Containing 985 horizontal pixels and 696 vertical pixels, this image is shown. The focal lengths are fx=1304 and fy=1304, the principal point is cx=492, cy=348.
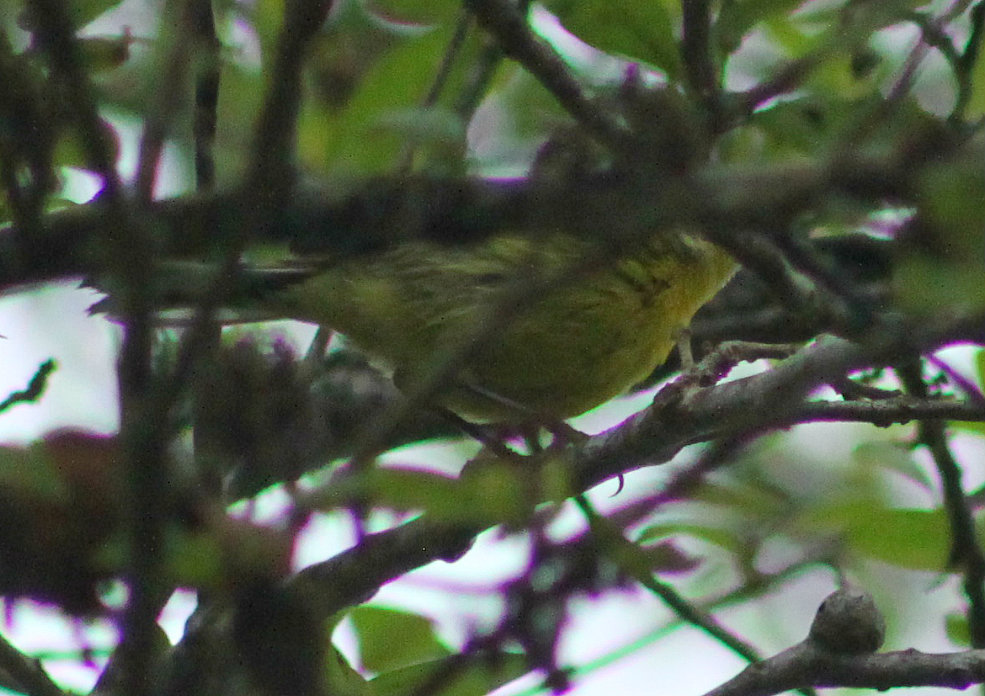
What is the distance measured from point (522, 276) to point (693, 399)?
3.81 feet

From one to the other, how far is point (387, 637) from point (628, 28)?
4.33ft

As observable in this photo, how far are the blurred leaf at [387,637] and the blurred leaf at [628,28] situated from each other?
123 cm

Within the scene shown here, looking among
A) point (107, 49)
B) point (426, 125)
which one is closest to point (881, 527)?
point (426, 125)

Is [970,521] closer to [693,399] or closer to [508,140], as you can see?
[693,399]

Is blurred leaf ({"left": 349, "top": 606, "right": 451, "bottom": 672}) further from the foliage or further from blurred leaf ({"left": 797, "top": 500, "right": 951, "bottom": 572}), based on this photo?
blurred leaf ({"left": 797, "top": 500, "right": 951, "bottom": 572})

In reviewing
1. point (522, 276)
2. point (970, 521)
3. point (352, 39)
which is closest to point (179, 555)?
point (522, 276)

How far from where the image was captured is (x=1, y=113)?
195cm

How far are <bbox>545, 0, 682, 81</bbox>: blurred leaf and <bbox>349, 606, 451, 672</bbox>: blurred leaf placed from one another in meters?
1.23

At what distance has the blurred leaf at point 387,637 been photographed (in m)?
2.46

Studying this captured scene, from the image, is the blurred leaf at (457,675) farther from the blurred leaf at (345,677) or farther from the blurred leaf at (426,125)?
the blurred leaf at (426,125)

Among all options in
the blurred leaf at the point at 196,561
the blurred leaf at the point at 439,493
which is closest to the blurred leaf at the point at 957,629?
the blurred leaf at the point at 439,493

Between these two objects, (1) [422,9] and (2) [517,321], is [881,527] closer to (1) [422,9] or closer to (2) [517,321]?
(1) [422,9]

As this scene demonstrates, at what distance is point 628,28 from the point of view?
2693mm

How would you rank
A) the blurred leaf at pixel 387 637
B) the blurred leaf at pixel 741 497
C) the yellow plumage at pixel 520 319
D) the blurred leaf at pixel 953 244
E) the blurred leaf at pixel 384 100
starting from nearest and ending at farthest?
the blurred leaf at pixel 953 244 → the blurred leaf at pixel 741 497 → the blurred leaf at pixel 387 637 → the blurred leaf at pixel 384 100 → the yellow plumage at pixel 520 319
